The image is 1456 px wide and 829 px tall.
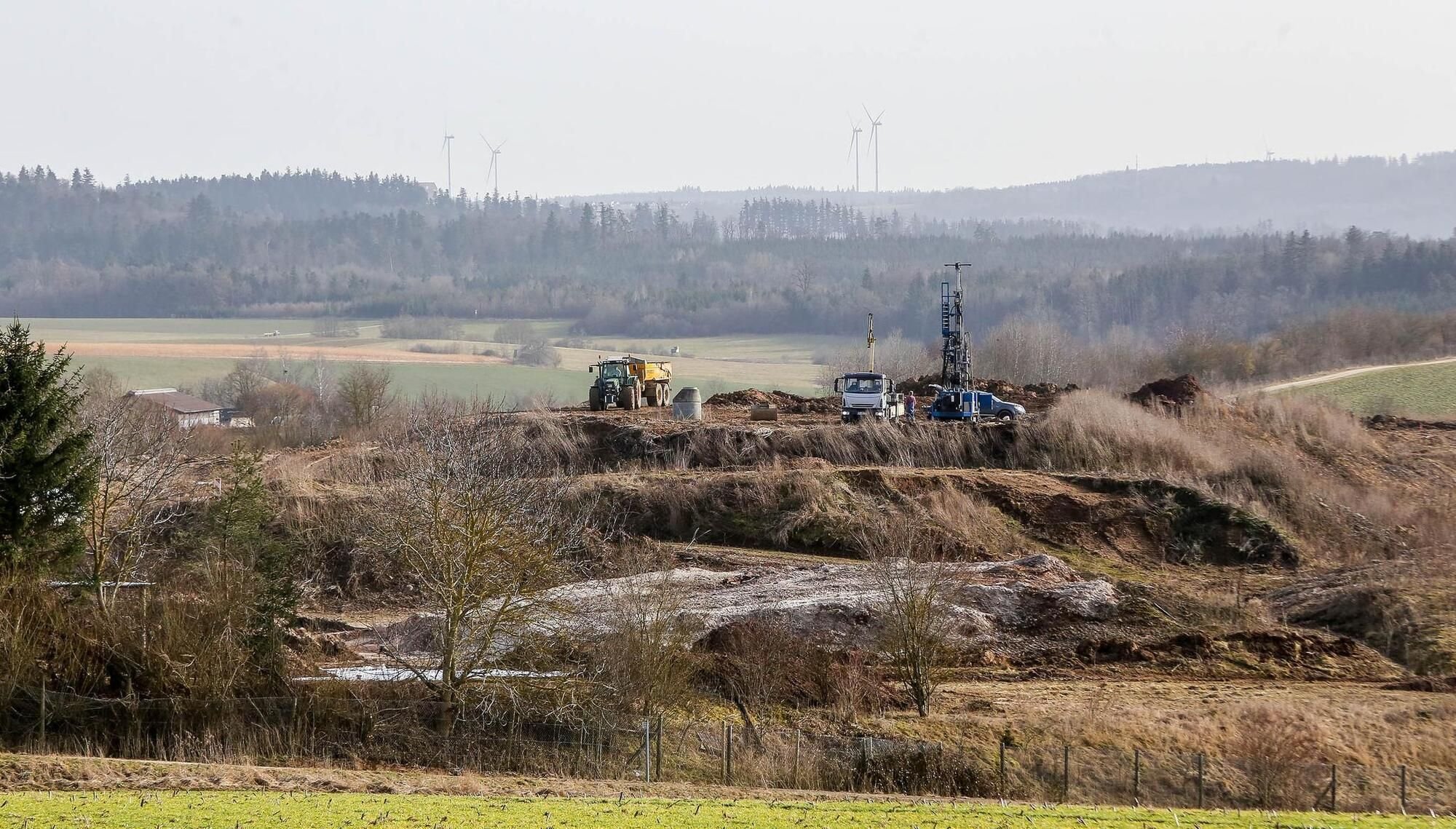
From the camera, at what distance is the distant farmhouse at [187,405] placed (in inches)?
4146

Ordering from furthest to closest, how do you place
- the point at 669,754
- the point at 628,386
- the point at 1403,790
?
1. the point at 628,386
2. the point at 669,754
3. the point at 1403,790

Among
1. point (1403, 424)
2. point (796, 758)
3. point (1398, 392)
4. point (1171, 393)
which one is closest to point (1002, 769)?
point (796, 758)

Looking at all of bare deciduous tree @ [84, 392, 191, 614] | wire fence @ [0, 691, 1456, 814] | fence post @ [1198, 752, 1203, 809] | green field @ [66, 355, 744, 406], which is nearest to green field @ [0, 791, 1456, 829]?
fence post @ [1198, 752, 1203, 809]

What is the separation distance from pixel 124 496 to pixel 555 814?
23.5 m

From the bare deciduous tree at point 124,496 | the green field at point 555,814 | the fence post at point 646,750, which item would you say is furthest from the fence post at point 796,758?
the bare deciduous tree at point 124,496

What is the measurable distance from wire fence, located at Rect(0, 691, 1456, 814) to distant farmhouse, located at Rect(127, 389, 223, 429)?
7750 cm

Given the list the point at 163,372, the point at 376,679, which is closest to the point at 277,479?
the point at 376,679

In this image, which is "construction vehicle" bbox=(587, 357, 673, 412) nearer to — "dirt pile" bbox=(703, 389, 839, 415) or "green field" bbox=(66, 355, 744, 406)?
"dirt pile" bbox=(703, 389, 839, 415)

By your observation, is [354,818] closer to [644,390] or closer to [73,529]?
[73,529]

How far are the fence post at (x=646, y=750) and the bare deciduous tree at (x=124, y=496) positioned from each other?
35.0ft

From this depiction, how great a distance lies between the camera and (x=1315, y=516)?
48375 mm

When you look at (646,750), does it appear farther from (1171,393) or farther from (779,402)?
(779,402)

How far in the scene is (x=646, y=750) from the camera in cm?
2509

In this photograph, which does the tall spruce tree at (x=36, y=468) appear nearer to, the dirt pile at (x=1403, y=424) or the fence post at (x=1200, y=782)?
the fence post at (x=1200, y=782)
